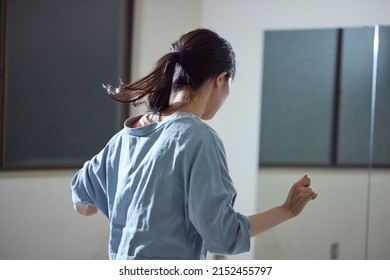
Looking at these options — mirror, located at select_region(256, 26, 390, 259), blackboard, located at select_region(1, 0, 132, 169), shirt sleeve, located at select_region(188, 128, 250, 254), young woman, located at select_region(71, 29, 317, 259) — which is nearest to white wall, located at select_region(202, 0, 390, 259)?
mirror, located at select_region(256, 26, 390, 259)

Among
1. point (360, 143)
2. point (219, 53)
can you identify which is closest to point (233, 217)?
point (219, 53)

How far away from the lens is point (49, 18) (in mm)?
2213

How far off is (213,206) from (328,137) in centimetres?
139

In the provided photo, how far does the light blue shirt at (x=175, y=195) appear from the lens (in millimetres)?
849

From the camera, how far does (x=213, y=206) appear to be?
0.84 meters

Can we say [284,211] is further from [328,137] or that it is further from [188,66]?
[328,137]

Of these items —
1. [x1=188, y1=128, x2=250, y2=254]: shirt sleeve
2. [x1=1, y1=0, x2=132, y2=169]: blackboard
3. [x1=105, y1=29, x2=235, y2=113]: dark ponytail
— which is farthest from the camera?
[x1=1, y1=0, x2=132, y2=169]: blackboard

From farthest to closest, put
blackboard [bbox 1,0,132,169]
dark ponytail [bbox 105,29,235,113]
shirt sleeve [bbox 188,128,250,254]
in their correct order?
blackboard [bbox 1,0,132,169], dark ponytail [bbox 105,29,235,113], shirt sleeve [bbox 188,128,250,254]

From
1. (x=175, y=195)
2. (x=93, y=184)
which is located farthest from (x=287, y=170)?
(x=175, y=195)

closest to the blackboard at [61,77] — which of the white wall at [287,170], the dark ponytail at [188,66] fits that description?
the white wall at [287,170]

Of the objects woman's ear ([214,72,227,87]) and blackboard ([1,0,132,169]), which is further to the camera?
blackboard ([1,0,132,169])

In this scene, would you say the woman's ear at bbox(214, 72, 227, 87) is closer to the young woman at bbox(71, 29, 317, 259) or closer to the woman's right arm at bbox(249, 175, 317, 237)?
the young woman at bbox(71, 29, 317, 259)

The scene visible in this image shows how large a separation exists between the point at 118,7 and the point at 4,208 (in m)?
0.92

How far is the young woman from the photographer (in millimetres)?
855
